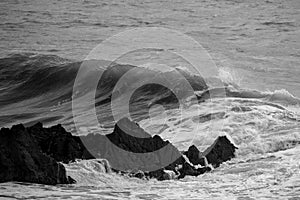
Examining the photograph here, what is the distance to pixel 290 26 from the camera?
27734 mm

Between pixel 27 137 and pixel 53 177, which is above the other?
pixel 27 137

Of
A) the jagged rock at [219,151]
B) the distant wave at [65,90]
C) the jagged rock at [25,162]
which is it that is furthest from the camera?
the distant wave at [65,90]

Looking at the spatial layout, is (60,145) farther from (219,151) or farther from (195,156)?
(219,151)

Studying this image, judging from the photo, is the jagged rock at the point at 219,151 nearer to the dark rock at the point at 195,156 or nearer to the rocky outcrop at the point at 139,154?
the dark rock at the point at 195,156

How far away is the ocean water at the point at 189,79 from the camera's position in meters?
10.2

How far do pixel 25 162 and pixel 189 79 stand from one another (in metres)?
10.3

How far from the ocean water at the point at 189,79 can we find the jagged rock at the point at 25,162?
6.2 inches

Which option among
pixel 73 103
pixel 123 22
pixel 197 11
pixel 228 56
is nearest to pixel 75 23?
pixel 123 22

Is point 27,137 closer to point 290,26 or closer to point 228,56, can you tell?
point 228,56

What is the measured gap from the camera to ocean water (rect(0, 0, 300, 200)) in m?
10.2

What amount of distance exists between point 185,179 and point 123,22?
19521 mm

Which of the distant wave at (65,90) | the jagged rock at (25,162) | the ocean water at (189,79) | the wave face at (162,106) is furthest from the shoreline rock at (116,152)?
the distant wave at (65,90)

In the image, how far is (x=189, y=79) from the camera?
1934 cm

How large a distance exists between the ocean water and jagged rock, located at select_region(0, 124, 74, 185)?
0.16m
